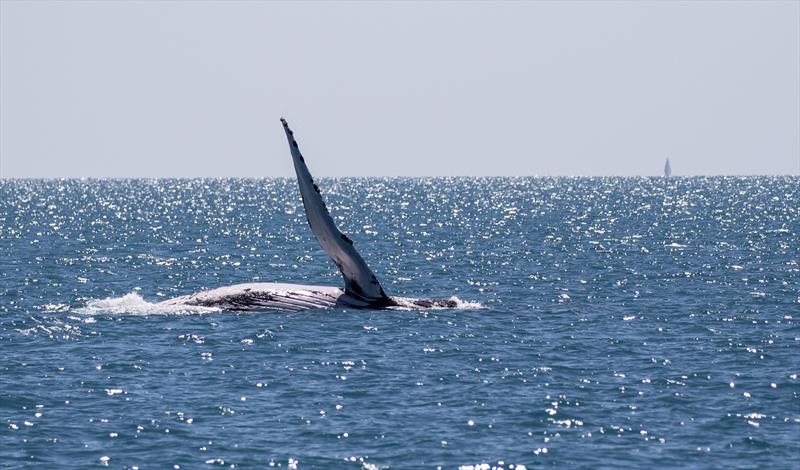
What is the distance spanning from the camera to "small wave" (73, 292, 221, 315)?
40594 mm

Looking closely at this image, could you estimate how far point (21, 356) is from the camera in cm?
3322

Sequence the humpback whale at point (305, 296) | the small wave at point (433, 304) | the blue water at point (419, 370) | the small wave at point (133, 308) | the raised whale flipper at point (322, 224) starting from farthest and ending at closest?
the small wave at point (433, 304)
the small wave at point (133, 308)
the humpback whale at point (305, 296)
the raised whale flipper at point (322, 224)
the blue water at point (419, 370)

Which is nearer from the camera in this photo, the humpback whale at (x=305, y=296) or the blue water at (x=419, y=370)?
the blue water at (x=419, y=370)

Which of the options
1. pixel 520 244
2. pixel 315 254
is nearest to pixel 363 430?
pixel 315 254

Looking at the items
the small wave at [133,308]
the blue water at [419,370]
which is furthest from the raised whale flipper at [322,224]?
the small wave at [133,308]

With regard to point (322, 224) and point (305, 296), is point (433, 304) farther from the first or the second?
point (322, 224)

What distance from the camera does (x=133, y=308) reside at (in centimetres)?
4228

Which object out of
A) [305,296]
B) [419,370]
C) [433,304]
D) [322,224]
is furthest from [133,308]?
[419,370]

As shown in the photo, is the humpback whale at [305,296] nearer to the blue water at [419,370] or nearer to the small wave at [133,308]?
the small wave at [133,308]

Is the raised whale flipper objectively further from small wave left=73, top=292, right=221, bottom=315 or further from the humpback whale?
small wave left=73, top=292, right=221, bottom=315

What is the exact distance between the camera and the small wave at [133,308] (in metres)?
40.6

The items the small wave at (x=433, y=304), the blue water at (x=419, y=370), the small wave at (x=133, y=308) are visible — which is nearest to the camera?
the blue water at (x=419, y=370)

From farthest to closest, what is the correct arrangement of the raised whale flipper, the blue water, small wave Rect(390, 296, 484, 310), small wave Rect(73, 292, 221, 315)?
small wave Rect(390, 296, 484, 310)
small wave Rect(73, 292, 221, 315)
the raised whale flipper
the blue water

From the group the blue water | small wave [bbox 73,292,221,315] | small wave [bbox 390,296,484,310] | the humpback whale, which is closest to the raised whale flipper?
the humpback whale
